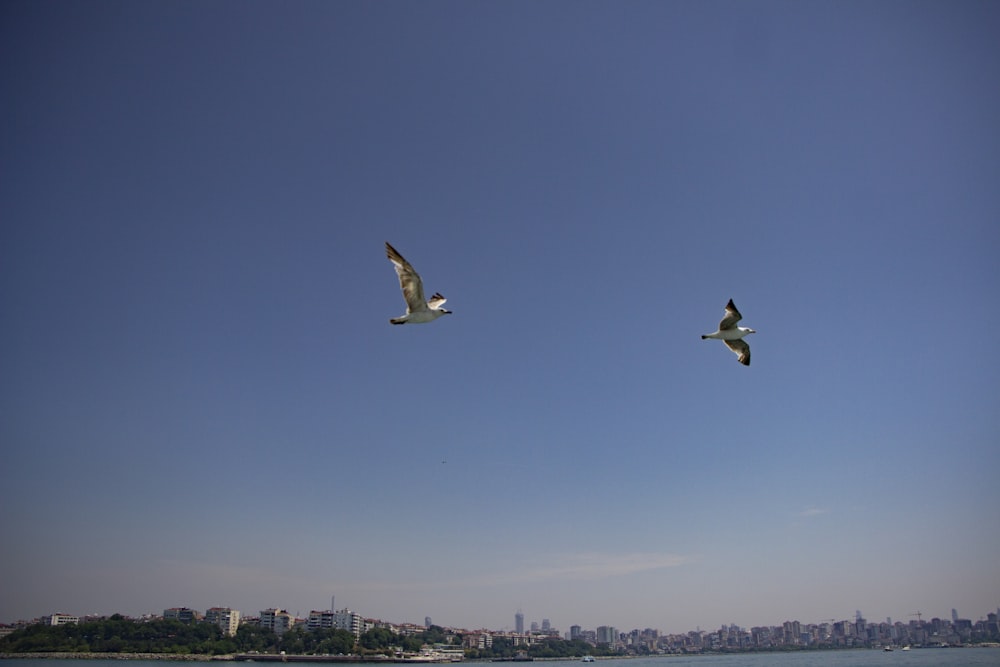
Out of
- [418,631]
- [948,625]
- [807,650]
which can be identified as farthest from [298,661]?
[948,625]

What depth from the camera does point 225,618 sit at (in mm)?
109562

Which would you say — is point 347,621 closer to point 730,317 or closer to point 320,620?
point 320,620

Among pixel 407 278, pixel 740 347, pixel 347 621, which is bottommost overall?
pixel 347 621

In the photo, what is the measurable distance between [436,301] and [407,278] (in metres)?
1.01

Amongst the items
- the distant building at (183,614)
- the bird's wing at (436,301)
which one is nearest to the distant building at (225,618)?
the distant building at (183,614)

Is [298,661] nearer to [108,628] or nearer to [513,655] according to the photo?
Result: [108,628]

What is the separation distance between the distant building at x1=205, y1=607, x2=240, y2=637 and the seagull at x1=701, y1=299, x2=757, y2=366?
11479 cm

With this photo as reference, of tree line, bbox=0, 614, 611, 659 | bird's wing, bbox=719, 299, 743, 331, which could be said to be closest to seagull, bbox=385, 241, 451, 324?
bird's wing, bbox=719, 299, 743, 331

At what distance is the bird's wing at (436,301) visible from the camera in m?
12.7

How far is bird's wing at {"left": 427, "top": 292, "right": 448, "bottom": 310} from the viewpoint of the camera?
41.6 feet

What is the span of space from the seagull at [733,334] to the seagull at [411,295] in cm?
638

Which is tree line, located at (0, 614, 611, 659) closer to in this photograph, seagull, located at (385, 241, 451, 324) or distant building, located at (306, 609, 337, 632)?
distant building, located at (306, 609, 337, 632)

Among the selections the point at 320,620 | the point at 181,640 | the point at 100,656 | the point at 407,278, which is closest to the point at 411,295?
the point at 407,278

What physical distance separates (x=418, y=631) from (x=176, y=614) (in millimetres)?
46087
